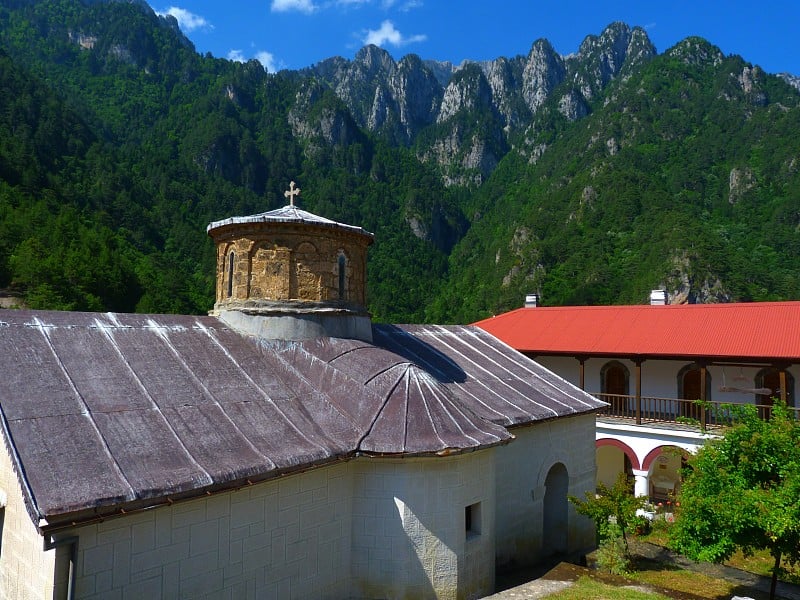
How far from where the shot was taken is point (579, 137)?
99812mm

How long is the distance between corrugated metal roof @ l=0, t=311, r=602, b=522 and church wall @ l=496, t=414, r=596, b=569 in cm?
87

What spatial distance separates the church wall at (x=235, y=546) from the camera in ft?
18.8

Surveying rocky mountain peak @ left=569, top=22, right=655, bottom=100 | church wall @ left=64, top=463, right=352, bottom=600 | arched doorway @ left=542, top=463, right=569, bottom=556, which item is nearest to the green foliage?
arched doorway @ left=542, top=463, right=569, bottom=556

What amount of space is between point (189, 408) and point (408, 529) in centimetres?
340

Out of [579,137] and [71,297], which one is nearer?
[71,297]

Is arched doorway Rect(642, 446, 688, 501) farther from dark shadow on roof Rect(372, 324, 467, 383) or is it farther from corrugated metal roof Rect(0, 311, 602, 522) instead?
corrugated metal roof Rect(0, 311, 602, 522)

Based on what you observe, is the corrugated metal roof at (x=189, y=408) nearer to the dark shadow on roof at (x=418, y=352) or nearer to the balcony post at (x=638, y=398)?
the dark shadow on roof at (x=418, y=352)

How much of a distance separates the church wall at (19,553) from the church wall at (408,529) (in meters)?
3.79

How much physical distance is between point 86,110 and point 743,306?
328 ft

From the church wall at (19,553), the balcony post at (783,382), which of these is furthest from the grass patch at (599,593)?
the balcony post at (783,382)

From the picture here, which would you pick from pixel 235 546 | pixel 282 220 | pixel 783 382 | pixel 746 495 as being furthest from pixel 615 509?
pixel 783 382

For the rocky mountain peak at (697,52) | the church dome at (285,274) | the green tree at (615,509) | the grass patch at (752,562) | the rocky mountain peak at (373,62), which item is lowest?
the grass patch at (752,562)

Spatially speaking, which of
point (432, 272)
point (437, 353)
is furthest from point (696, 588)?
point (432, 272)

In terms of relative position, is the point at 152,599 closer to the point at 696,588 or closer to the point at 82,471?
the point at 82,471
